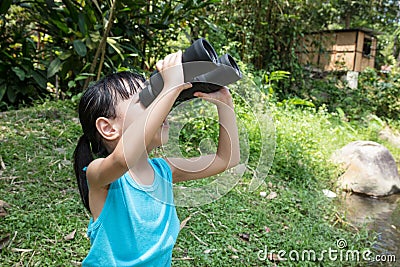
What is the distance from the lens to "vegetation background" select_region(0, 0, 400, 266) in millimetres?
2191

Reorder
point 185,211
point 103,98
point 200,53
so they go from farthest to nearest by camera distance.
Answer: point 185,211
point 103,98
point 200,53

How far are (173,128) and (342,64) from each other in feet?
24.8

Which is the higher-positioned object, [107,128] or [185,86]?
[185,86]

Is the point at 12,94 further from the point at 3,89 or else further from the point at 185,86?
the point at 185,86

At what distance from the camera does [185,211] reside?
2.62m

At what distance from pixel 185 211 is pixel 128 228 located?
156 cm

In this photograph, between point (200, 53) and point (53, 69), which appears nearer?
point (200, 53)

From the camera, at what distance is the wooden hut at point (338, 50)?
775 cm

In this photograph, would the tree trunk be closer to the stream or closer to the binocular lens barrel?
the stream

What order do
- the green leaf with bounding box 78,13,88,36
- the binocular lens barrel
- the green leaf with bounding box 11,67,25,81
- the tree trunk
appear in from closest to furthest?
1. the binocular lens barrel
2. the tree trunk
3. the green leaf with bounding box 78,13,88,36
4. the green leaf with bounding box 11,67,25,81

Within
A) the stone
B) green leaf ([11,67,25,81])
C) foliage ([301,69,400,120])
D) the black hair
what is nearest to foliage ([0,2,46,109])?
green leaf ([11,67,25,81])

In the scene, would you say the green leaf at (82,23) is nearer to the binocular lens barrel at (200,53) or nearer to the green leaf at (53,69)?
the green leaf at (53,69)

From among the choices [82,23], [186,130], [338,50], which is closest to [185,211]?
[186,130]

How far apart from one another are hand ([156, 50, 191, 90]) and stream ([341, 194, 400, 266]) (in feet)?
7.25
